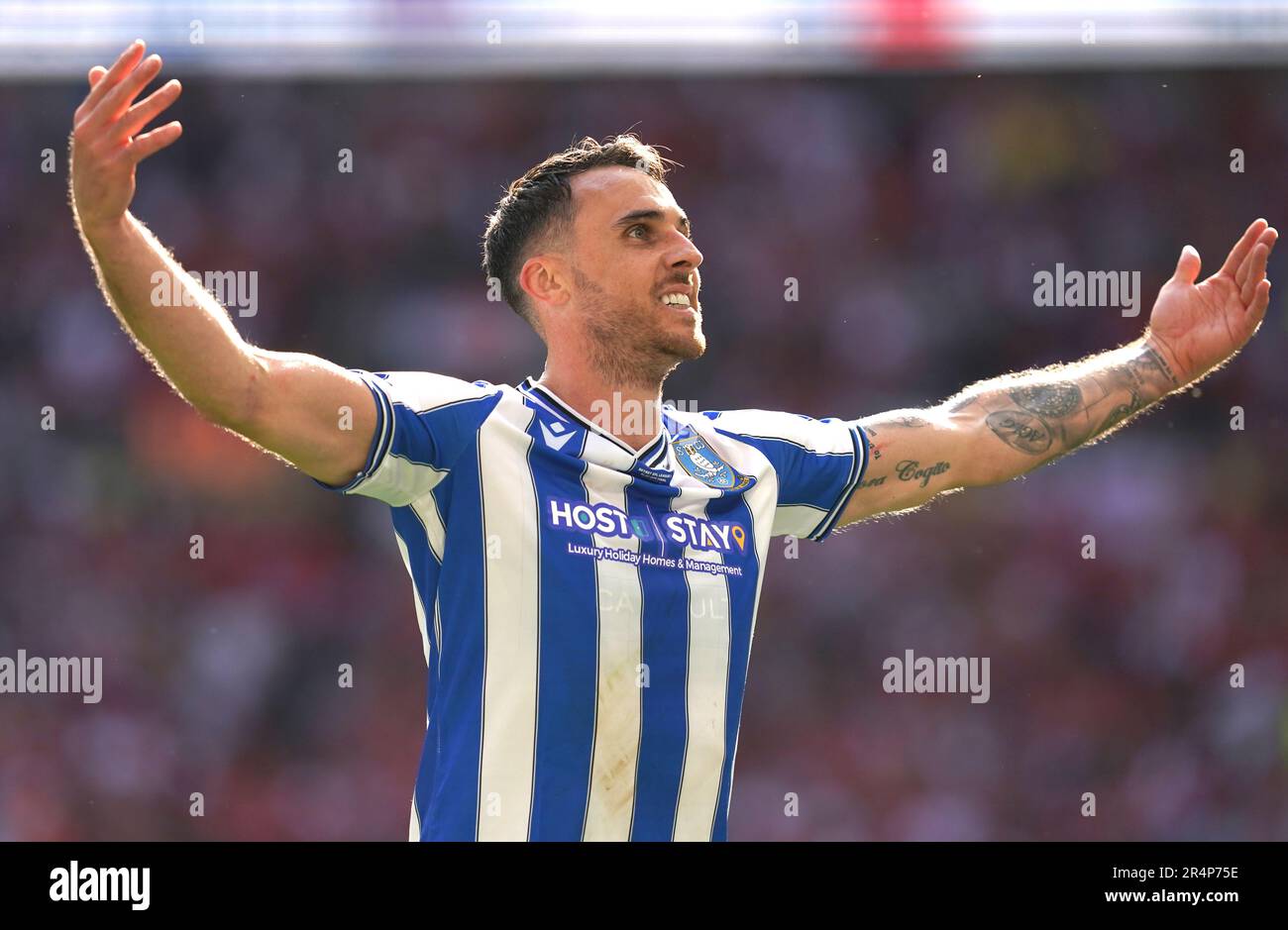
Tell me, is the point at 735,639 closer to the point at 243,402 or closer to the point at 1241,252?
the point at 243,402

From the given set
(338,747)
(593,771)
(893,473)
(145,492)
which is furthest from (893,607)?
(593,771)

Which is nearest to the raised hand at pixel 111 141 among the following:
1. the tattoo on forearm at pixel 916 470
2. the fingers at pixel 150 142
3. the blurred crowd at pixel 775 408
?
the fingers at pixel 150 142

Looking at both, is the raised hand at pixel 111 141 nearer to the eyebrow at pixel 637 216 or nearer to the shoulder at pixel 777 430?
the eyebrow at pixel 637 216

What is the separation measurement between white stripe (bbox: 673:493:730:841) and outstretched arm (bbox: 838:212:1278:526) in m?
0.72

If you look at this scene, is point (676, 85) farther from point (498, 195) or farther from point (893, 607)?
point (893, 607)

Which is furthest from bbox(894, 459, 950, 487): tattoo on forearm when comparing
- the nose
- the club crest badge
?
the nose

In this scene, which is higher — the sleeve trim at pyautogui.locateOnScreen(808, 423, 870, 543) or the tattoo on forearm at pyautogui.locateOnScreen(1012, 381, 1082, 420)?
the tattoo on forearm at pyautogui.locateOnScreen(1012, 381, 1082, 420)

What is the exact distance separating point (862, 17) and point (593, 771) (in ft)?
29.2

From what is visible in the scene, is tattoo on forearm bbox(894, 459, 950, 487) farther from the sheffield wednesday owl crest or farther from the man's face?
the man's face

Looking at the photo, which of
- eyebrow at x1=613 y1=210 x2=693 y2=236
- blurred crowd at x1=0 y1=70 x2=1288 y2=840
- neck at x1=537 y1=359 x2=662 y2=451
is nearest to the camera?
neck at x1=537 y1=359 x2=662 y2=451

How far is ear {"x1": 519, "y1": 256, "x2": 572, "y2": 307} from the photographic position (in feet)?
14.8

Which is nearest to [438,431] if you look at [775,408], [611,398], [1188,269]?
[611,398]

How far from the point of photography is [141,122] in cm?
328
